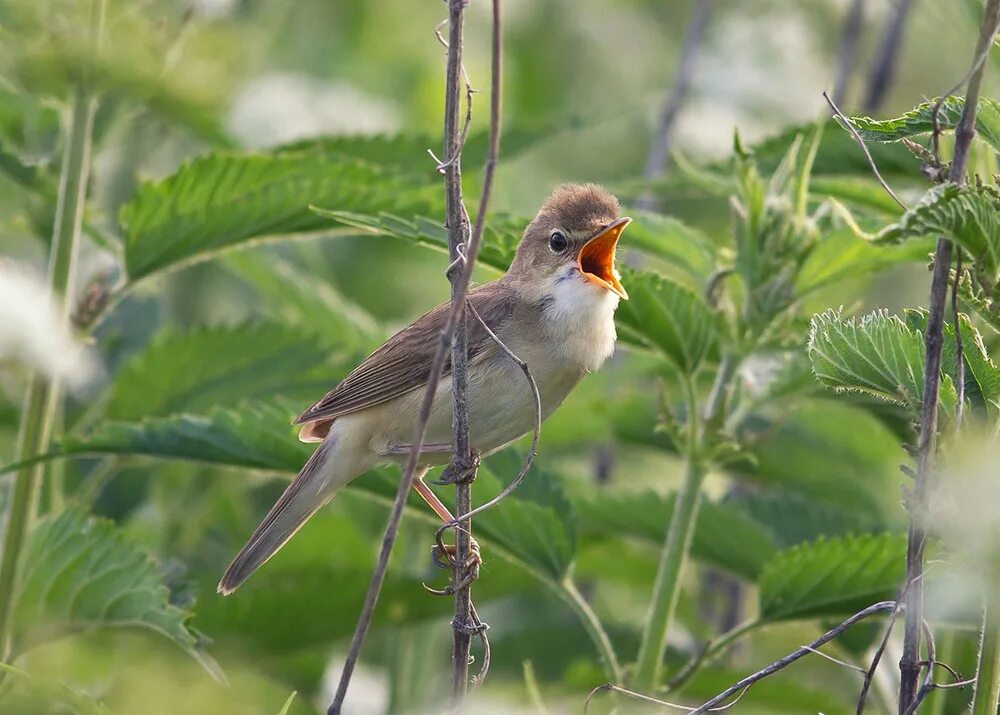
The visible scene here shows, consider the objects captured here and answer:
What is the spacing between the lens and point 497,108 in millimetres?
1843

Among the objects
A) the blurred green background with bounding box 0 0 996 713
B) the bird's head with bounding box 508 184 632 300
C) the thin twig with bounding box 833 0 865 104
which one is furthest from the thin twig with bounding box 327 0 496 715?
the thin twig with bounding box 833 0 865 104

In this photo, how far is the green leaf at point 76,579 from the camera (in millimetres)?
2574

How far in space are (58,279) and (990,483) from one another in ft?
6.43

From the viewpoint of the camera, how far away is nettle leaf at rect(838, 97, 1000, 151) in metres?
1.83

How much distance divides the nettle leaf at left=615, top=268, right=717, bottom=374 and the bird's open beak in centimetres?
20

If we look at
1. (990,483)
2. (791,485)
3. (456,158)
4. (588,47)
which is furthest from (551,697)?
(588,47)

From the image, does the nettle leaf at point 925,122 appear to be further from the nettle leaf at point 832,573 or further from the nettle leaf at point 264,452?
the nettle leaf at point 264,452

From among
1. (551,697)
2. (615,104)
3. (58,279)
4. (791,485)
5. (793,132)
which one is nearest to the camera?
(58,279)

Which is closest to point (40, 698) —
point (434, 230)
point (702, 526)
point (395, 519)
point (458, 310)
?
point (395, 519)

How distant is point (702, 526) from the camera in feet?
10.2

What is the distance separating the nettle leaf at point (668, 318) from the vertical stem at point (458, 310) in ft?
1.93

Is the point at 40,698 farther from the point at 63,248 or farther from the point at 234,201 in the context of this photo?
the point at 234,201

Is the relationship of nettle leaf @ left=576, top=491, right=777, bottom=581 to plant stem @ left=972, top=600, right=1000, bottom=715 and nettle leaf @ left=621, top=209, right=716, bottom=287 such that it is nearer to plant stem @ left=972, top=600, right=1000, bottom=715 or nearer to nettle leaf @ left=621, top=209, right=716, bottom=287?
nettle leaf @ left=621, top=209, right=716, bottom=287

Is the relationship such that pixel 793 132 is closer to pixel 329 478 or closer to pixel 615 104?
pixel 329 478
